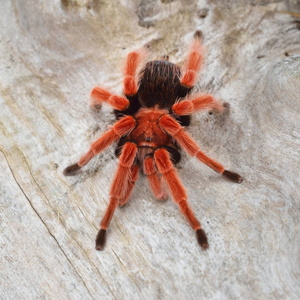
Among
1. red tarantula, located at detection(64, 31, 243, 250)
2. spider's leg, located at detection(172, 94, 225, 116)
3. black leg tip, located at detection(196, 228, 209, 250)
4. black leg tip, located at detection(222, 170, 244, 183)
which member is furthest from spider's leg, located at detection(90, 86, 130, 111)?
black leg tip, located at detection(196, 228, 209, 250)

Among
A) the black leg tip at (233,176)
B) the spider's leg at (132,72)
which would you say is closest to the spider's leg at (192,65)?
the spider's leg at (132,72)

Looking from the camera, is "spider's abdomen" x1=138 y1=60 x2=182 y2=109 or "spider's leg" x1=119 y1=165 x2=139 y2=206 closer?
"spider's leg" x1=119 y1=165 x2=139 y2=206

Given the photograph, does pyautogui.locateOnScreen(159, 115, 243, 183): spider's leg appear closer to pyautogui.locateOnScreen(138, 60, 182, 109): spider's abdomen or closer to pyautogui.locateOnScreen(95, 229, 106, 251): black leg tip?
pyautogui.locateOnScreen(138, 60, 182, 109): spider's abdomen

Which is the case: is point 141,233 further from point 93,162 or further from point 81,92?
point 81,92

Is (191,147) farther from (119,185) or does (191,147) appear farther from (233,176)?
(119,185)

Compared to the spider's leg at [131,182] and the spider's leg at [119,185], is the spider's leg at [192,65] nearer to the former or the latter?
the spider's leg at [119,185]
